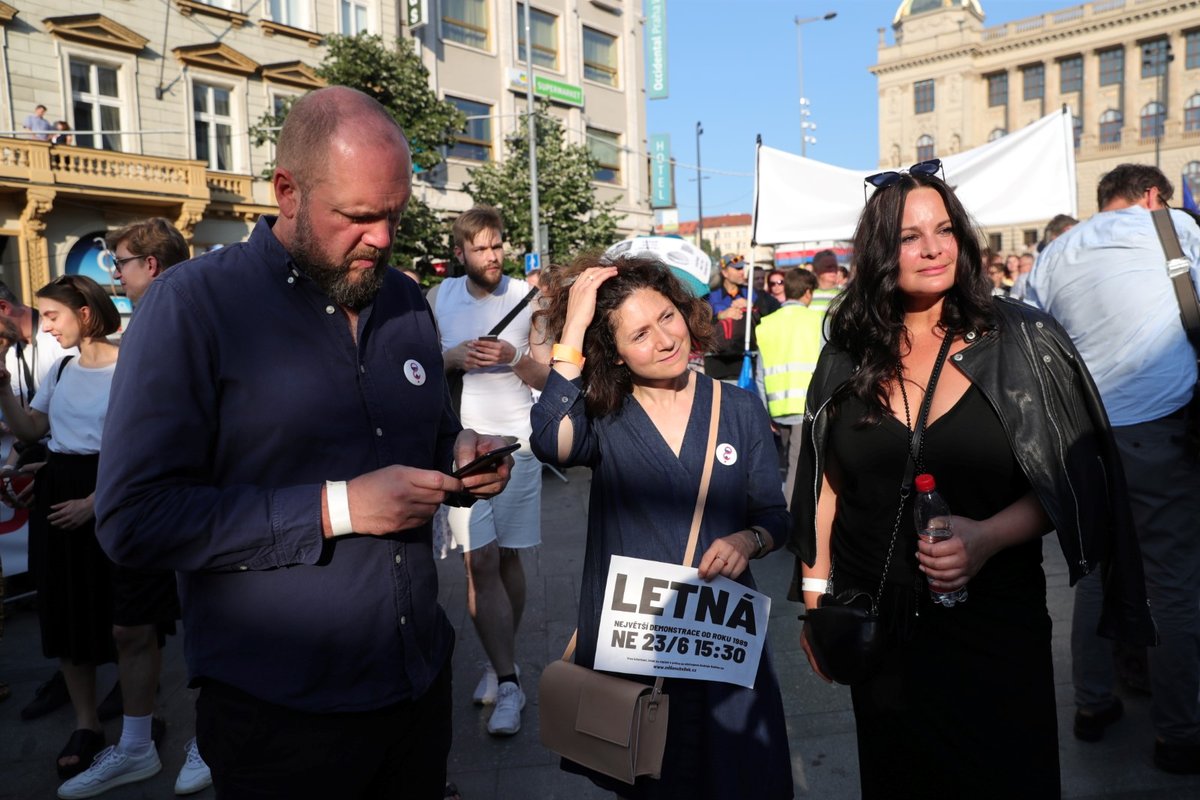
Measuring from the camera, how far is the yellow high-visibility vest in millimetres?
6039

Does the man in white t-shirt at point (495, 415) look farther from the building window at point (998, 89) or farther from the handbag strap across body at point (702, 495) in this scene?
the building window at point (998, 89)

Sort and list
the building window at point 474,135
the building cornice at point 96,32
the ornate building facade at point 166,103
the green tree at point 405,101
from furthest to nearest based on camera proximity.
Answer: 1. the building window at point 474,135
2. the green tree at point 405,101
3. the building cornice at point 96,32
4. the ornate building facade at point 166,103

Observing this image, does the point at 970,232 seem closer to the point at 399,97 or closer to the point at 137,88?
the point at 399,97

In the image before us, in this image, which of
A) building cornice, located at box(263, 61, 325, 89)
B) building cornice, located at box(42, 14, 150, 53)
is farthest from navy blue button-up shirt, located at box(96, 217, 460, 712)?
building cornice, located at box(263, 61, 325, 89)

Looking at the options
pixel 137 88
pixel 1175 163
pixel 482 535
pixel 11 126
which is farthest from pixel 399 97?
pixel 1175 163

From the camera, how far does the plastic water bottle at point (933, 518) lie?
1.97 meters

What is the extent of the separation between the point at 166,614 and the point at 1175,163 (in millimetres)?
69716

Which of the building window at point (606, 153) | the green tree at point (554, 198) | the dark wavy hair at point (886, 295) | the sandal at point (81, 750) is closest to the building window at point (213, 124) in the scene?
the green tree at point (554, 198)

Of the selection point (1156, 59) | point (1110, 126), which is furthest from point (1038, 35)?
point (1110, 126)

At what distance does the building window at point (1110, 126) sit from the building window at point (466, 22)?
175ft

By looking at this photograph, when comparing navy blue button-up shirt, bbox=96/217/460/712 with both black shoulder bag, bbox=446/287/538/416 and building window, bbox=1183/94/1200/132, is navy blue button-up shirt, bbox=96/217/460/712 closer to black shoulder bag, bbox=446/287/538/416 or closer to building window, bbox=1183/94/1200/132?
black shoulder bag, bbox=446/287/538/416

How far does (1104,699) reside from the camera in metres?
3.35

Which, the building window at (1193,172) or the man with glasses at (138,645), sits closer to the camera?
the man with glasses at (138,645)

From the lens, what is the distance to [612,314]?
2.48 meters
